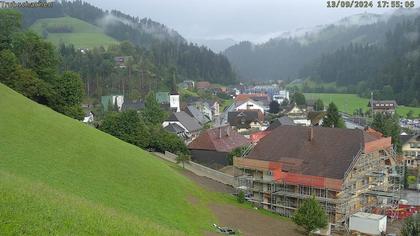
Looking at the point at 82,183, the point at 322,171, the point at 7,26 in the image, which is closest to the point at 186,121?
the point at 7,26

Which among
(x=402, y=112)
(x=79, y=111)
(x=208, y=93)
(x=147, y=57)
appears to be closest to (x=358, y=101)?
(x=402, y=112)

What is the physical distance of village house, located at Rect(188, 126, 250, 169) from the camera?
59094 millimetres

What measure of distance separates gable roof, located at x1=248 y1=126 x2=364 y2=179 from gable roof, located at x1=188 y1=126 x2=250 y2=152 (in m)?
13.0

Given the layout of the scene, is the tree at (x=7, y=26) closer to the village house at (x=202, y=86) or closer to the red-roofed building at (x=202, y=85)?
the village house at (x=202, y=86)

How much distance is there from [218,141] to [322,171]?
22.6 m

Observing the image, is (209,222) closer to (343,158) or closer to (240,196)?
(240,196)

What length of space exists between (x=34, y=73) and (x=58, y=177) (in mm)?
28622

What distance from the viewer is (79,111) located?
186 feet

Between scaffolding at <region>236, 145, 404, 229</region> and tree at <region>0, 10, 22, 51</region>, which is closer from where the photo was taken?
scaffolding at <region>236, 145, 404, 229</region>

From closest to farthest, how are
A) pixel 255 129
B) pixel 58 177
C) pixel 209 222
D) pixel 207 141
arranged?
pixel 58 177
pixel 209 222
pixel 207 141
pixel 255 129

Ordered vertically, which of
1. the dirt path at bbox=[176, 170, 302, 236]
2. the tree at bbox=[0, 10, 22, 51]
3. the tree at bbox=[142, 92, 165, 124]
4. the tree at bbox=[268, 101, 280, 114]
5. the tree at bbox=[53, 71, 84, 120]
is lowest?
the dirt path at bbox=[176, 170, 302, 236]


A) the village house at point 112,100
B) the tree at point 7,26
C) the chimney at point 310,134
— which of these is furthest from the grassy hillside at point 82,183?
the village house at point 112,100

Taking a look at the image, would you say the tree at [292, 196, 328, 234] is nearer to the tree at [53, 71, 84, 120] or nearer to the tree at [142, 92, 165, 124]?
the tree at [53, 71, 84, 120]

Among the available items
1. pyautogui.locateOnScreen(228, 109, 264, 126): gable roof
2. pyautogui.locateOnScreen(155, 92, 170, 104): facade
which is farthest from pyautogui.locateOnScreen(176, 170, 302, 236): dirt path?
pyautogui.locateOnScreen(155, 92, 170, 104): facade
